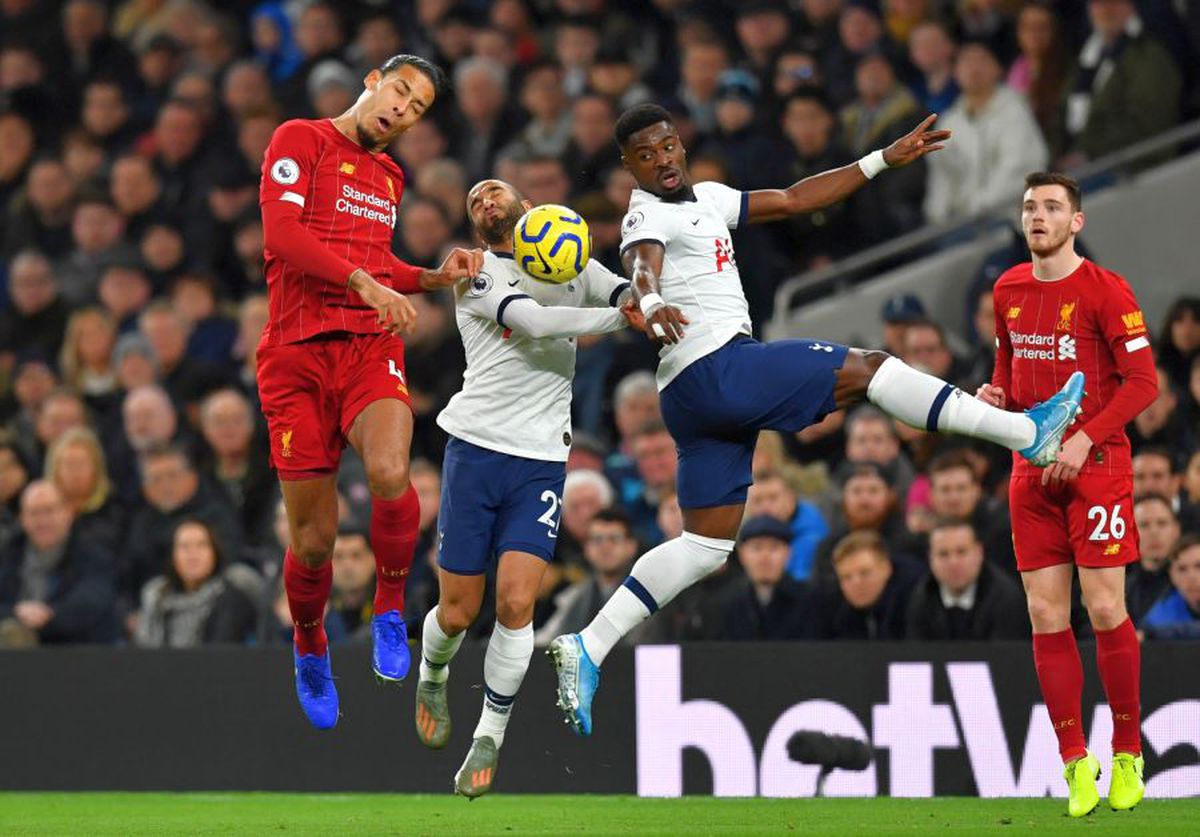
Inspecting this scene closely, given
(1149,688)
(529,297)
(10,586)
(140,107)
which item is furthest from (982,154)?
(140,107)

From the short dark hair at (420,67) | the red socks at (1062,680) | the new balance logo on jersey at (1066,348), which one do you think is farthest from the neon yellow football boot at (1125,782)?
the short dark hair at (420,67)

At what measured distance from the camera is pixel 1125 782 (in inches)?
367

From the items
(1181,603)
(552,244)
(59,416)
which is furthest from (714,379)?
(59,416)

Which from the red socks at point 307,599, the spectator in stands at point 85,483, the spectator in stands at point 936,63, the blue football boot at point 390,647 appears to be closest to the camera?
the blue football boot at point 390,647

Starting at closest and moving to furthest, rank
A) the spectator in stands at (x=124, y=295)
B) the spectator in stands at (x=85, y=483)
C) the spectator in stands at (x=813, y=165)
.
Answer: the spectator in stands at (x=85, y=483), the spectator in stands at (x=813, y=165), the spectator in stands at (x=124, y=295)

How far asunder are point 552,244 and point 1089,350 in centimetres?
226

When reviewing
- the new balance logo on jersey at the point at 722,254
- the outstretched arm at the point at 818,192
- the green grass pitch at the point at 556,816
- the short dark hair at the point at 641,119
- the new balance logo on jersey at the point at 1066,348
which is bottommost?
the green grass pitch at the point at 556,816

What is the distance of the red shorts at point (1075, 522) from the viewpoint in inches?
364

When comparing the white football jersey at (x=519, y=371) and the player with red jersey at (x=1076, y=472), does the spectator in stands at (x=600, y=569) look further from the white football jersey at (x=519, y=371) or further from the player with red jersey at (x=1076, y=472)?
the player with red jersey at (x=1076, y=472)

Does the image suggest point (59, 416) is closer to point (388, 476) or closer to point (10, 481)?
point (10, 481)

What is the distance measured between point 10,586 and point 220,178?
14.6 ft

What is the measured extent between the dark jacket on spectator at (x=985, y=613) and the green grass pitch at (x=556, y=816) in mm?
1018

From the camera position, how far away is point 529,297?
9711mm

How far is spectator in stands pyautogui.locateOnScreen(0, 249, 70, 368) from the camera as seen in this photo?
1700cm
